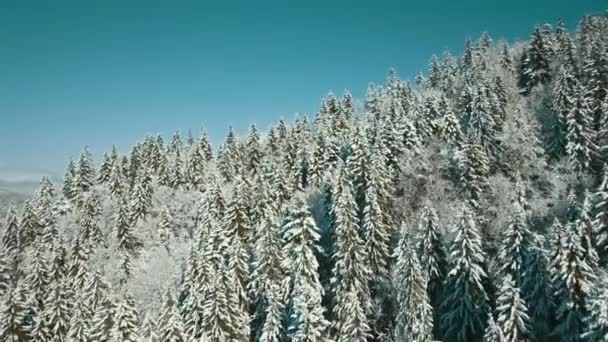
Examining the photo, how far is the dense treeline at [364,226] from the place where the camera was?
42.5 m

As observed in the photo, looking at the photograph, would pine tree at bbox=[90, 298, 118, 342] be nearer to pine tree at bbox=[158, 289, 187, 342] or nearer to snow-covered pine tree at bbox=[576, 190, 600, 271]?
pine tree at bbox=[158, 289, 187, 342]

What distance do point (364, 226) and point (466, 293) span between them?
12491 millimetres

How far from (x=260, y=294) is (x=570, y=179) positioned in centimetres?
4634

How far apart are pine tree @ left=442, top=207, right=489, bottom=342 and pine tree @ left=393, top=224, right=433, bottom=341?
5.12 meters

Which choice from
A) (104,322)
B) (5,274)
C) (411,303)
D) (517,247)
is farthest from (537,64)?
(5,274)

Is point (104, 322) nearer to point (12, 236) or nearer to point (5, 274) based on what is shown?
point (5, 274)

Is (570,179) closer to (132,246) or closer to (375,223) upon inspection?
(375,223)

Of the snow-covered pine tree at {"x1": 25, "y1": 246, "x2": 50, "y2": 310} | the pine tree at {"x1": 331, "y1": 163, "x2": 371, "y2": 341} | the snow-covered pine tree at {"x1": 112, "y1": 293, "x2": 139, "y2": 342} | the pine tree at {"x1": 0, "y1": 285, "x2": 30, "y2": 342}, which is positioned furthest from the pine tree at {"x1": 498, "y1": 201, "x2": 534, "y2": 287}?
the snow-covered pine tree at {"x1": 25, "y1": 246, "x2": 50, "y2": 310}

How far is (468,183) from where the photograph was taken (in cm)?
6519

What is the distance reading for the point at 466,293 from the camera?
4541cm

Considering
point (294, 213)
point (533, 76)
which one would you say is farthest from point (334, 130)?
point (294, 213)

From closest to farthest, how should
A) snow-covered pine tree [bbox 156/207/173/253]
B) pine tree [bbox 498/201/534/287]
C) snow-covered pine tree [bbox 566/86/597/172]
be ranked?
pine tree [bbox 498/201/534/287] < snow-covered pine tree [bbox 566/86/597/172] < snow-covered pine tree [bbox 156/207/173/253]

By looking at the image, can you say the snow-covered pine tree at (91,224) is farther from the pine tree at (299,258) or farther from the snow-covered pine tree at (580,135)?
the snow-covered pine tree at (580,135)

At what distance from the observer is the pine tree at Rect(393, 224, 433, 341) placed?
38.9 metres
